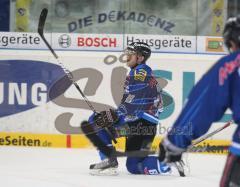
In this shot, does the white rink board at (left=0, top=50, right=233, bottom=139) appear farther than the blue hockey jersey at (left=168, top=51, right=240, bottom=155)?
Yes

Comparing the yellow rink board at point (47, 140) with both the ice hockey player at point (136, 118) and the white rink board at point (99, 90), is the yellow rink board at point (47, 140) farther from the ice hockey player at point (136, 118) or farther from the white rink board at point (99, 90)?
the ice hockey player at point (136, 118)

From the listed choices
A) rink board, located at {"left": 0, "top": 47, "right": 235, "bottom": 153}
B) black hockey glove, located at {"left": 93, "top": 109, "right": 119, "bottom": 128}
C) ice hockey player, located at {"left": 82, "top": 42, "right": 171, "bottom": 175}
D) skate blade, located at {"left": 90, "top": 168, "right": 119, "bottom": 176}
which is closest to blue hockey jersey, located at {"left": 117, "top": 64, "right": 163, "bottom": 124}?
ice hockey player, located at {"left": 82, "top": 42, "right": 171, "bottom": 175}

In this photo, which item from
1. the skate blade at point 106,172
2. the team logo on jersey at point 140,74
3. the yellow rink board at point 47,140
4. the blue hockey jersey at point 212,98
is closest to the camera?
the blue hockey jersey at point 212,98

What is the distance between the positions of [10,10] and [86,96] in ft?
6.66

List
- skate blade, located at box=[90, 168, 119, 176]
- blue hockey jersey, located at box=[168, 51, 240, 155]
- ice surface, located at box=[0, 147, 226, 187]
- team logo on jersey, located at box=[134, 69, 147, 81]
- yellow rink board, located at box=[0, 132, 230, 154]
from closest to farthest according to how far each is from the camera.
Result: 1. blue hockey jersey, located at box=[168, 51, 240, 155]
2. ice surface, located at box=[0, 147, 226, 187]
3. team logo on jersey, located at box=[134, 69, 147, 81]
4. skate blade, located at box=[90, 168, 119, 176]
5. yellow rink board, located at box=[0, 132, 230, 154]

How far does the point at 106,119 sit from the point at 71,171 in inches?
21.5

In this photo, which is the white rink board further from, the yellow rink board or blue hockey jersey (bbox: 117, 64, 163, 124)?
blue hockey jersey (bbox: 117, 64, 163, 124)

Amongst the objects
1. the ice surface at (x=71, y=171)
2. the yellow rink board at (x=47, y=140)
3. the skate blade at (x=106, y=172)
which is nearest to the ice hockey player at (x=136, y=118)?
the skate blade at (x=106, y=172)

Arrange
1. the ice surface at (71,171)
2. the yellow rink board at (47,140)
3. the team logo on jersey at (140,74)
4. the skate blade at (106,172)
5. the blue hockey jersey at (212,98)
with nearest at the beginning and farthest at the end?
the blue hockey jersey at (212,98) < the ice surface at (71,171) < the team logo on jersey at (140,74) < the skate blade at (106,172) < the yellow rink board at (47,140)

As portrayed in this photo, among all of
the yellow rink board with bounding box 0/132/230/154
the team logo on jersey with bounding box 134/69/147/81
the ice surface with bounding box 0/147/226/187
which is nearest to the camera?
the ice surface with bounding box 0/147/226/187

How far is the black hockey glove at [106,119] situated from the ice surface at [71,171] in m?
0.42

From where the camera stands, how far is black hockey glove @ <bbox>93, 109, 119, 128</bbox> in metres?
5.34

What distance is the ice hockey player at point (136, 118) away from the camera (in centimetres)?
527

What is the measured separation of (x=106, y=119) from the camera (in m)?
5.43
